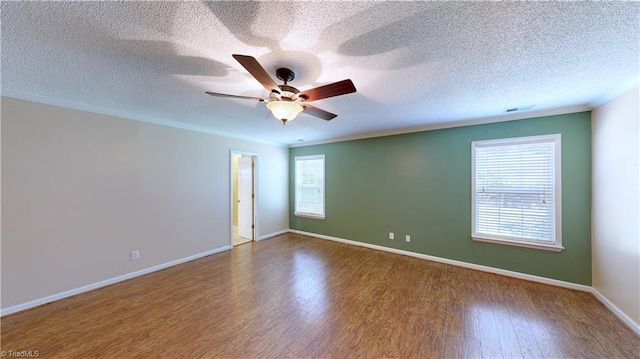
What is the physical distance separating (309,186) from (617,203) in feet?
15.9

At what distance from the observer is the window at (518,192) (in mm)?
3004

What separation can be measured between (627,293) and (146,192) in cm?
607

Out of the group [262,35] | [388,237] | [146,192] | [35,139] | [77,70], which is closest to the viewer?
[262,35]

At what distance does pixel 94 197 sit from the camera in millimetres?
2936

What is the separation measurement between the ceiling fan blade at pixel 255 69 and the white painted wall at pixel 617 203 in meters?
3.52

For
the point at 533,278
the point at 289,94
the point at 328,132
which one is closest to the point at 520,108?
the point at 533,278

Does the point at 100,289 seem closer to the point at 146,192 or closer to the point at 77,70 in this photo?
the point at 146,192

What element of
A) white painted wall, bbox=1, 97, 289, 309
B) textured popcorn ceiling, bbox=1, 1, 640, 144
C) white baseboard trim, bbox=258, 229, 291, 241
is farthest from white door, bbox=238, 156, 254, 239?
textured popcorn ceiling, bbox=1, 1, 640, 144

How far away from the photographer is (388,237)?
14.4ft

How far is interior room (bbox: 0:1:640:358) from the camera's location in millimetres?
1463

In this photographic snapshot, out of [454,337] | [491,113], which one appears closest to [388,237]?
[454,337]

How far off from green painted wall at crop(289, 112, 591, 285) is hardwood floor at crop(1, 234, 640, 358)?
0.41 metres

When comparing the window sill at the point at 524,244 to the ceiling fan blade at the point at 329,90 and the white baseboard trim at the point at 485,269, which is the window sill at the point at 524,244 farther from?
the ceiling fan blade at the point at 329,90

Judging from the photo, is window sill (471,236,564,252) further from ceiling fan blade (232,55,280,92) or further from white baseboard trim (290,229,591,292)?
ceiling fan blade (232,55,280,92)
